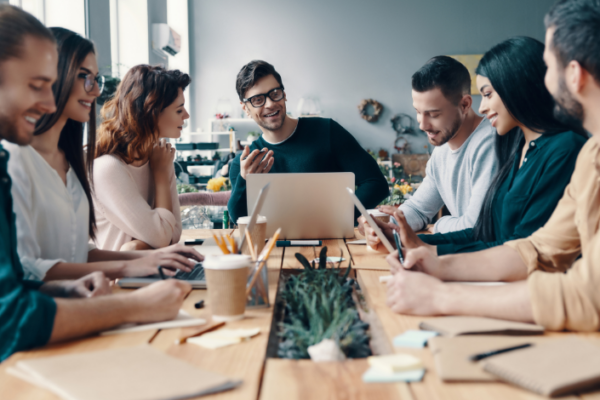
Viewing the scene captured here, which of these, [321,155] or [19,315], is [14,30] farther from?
[321,155]

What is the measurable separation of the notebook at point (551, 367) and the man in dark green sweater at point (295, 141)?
5.45 ft

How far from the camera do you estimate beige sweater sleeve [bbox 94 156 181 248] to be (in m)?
1.75

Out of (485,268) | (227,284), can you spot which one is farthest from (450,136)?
(227,284)

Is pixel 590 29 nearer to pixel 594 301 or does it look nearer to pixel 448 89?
pixel 594 301

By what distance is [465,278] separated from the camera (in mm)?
1212

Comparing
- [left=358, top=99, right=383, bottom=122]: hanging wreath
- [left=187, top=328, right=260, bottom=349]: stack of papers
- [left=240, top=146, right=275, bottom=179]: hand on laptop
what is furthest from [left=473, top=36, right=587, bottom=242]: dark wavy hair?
[left=358, top=99, right=383, bottom=122]: hanging wreath

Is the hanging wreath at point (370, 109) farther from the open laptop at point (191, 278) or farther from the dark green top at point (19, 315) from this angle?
the dark green top at point (19, 315)

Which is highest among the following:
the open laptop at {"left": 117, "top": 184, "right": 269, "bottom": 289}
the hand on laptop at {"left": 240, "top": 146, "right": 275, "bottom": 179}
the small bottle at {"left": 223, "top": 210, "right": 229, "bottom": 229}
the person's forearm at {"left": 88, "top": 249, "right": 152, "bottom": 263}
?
the hand on laptop at {"left": 240, "top": 146, "right": 275, "bottom": 179}

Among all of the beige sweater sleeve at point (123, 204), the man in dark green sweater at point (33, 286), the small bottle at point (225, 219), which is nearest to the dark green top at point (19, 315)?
the man in dark green sweater at point (33, 286)

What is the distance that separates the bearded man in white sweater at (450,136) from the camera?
205 cm

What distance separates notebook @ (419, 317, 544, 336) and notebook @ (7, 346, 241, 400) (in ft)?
1.16

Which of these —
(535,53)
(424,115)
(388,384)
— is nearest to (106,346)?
(388,384)

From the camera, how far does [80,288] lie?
982 mm

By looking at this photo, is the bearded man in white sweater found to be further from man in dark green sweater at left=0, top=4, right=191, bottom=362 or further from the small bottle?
man in dark green sweater at left=0, top=4, right=191, bottom=362
